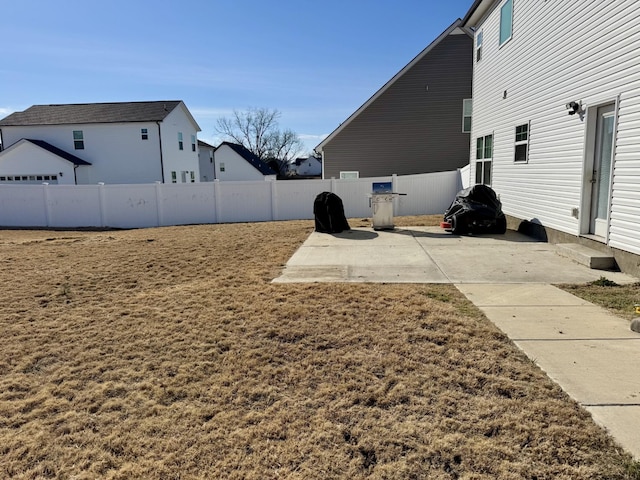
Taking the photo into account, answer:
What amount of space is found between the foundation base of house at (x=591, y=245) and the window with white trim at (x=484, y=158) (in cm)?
315

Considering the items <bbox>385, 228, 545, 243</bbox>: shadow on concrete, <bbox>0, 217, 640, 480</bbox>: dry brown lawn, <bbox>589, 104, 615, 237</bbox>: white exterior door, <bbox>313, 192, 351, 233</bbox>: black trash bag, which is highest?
<bbox>589, 104, 615, 237</bbox>: white exterior door

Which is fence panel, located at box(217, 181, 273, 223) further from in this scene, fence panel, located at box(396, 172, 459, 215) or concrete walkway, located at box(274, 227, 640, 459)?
concrete walkway, located at box(274, 227, 640, 459)

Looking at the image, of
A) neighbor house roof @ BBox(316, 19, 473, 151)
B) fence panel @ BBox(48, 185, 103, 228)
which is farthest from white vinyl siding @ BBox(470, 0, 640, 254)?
fence panel @ BBox(48, 185, 103, 228)

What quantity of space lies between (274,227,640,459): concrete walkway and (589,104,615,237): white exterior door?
2.87 feet

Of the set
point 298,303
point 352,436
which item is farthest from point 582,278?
point 352,436

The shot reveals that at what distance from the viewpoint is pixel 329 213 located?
11789 mm

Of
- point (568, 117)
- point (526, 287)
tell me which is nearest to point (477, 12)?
point (568, 117)

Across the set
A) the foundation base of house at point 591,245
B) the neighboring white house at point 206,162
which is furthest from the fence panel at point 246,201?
the neighboring white house at point 206,162

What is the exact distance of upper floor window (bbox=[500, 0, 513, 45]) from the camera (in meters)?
11.1

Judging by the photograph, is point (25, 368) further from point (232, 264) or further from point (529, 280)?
point (529, 280)

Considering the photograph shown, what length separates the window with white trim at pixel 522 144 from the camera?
10312 millimetres

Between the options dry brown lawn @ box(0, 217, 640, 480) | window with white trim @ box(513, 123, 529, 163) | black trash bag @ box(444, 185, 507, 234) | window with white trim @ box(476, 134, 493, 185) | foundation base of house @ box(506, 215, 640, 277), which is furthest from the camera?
window with white trim @ box(476, 134, 493, 185)

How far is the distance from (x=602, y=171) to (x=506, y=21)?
20.0 feet

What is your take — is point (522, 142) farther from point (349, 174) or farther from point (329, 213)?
point (349, 174)
